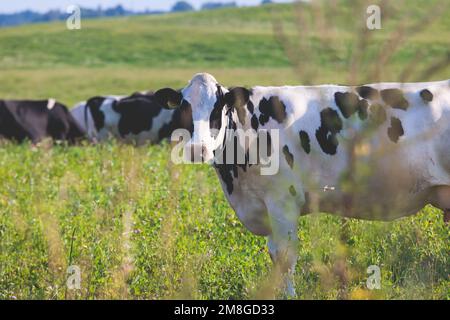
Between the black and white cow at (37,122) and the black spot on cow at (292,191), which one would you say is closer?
the black spot on cow at (292,191)

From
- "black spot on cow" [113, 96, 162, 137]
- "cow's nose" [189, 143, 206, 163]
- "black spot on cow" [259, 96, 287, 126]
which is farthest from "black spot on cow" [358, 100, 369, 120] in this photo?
"black spot on cow" [113, 96, 162, 137]

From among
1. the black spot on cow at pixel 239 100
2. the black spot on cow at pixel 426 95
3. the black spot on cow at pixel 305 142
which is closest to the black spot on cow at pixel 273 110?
the black spot on cow at pixel 239 100

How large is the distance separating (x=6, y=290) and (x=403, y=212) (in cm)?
319

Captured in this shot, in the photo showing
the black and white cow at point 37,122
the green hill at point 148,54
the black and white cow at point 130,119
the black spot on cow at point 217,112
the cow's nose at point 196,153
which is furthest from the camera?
the green hill at point 148,54

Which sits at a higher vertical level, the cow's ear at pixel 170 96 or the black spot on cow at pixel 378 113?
the cow's ear at pixel 170 96

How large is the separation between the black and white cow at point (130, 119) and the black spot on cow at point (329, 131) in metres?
12.1

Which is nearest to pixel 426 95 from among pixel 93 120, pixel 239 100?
pixel 239 100

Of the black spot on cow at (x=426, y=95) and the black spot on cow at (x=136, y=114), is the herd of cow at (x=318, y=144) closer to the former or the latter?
the black spot on cow at (x=426, y=95)

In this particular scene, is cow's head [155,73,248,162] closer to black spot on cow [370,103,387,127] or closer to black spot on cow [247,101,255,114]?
black spot on cow [247,101,255,114]

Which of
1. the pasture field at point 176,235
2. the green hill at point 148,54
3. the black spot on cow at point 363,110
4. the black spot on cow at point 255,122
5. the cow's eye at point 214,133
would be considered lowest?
the pasture field at point 176,235

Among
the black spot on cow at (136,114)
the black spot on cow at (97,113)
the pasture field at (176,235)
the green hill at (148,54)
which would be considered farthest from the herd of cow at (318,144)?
the green hill at (148,54)

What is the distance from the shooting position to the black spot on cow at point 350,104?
6082mm

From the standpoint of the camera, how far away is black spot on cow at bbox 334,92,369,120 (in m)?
6.08

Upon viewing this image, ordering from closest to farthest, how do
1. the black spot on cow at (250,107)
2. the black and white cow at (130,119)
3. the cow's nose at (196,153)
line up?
the cow's nose at (196,153) < the black spot on cow at (250,107) < the black and white cow at (130,119)
